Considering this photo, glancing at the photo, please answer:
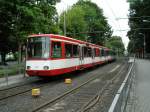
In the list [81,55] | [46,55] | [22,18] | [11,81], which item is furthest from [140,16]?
[46,55]

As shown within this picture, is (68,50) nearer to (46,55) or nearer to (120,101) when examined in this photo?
(46,55)

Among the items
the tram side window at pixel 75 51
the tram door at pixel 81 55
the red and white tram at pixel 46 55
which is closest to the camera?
the red and white tram at pixel 46 55

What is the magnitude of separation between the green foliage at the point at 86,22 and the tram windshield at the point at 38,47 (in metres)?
39.7

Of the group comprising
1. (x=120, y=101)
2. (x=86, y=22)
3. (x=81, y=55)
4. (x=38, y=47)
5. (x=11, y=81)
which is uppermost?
(x=86, y=22)

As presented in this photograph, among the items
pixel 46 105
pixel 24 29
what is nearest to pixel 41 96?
pixel 46 105

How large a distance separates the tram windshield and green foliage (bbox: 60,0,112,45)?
39.7 m

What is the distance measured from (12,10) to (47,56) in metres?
13.9

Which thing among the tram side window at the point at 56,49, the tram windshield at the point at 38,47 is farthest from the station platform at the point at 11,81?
the tram side window at the point at 56,49

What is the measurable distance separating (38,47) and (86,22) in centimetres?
5930

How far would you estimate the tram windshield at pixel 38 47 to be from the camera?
20062 mm

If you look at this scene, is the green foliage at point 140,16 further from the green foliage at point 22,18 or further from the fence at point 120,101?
the fence at point 120,101

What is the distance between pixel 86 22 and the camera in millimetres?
79125

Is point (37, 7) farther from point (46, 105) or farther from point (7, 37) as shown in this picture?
point (46, 105)

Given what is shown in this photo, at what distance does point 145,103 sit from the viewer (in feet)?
39.7
